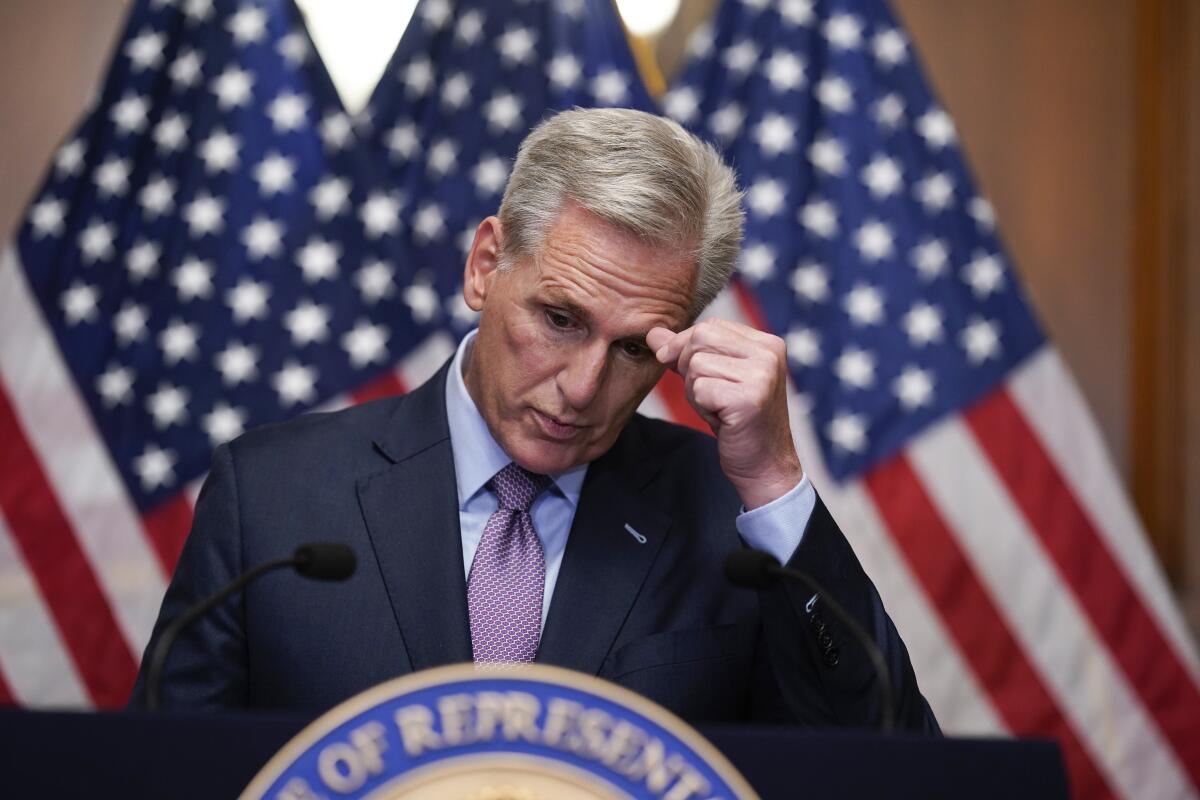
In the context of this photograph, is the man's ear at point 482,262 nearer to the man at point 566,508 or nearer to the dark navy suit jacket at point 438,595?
the man at point 566,508

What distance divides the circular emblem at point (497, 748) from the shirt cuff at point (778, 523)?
657 mm

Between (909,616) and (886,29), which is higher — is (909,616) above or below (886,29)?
below

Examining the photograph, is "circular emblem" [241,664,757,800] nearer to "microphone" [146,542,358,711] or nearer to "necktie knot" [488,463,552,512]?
"microphone" [146,542,358,711]

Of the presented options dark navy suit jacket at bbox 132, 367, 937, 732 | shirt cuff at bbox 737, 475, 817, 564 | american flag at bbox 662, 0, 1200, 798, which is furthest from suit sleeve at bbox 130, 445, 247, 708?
american flag at bbox 662, 0, 1200, 798

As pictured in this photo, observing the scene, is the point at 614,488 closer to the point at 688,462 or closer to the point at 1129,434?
the point at 688,462

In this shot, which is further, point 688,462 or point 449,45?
point 449,45

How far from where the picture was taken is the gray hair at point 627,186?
1689 millimetres

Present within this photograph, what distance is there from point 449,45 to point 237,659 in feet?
6.79

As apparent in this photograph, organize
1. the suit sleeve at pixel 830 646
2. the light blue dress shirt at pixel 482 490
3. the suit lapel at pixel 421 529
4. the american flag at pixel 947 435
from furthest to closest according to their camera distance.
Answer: the american flag at pixel 947 435
the light blue dress shirt at pixel 482 490
the suit lapel at pixel 421 529
the suit sleeve at pixel 830 646

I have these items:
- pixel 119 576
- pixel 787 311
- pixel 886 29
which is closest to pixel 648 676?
pixel 787 311

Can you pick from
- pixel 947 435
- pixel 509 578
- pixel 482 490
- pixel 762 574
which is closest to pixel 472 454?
pixel 482 490

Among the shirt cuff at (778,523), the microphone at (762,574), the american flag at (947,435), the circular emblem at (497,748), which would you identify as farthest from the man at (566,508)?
the american flag at (947,435)

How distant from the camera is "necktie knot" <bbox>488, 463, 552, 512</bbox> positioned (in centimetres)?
180

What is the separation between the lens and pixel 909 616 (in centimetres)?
325
